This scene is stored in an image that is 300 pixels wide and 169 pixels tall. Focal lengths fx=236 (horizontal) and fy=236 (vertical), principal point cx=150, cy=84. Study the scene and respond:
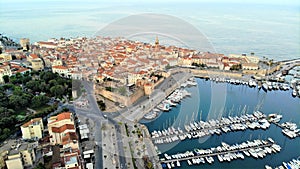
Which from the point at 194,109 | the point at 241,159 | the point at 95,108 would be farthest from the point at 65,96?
the point at 241,159

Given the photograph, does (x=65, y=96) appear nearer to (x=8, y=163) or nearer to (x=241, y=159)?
(x=8, y=163)

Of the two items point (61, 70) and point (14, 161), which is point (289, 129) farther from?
point (61, 70)

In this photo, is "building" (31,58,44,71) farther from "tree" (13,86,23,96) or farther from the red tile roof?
the red tile roof

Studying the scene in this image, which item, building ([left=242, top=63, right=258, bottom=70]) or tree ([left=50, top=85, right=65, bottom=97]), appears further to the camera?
building ([left=242, top=63, right=258, bottom=70])

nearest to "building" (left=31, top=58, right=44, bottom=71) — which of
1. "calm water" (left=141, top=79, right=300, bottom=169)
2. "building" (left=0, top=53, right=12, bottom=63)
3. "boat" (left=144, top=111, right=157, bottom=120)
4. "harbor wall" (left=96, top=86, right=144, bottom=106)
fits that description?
"building" (left=0, top=53, right=12, bottom=63)

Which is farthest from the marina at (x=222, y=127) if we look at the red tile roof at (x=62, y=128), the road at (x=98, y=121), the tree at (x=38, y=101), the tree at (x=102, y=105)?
the tree at (x=38, y=101)

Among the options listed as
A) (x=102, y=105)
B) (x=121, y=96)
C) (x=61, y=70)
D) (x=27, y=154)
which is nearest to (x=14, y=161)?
(x=27, y=154)
